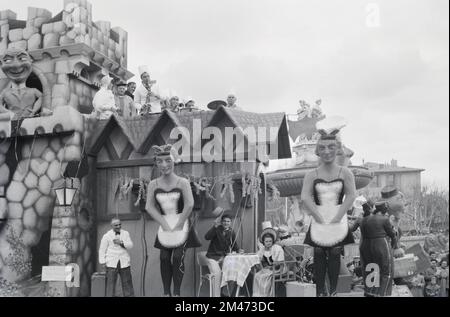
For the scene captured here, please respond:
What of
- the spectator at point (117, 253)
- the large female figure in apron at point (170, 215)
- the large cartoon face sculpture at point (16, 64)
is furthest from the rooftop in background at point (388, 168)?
the large cartoon face sculpture at point (16, 64)

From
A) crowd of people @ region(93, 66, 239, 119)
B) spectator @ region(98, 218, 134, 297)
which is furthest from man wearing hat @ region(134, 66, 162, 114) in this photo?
spectator @ region(98, 218, 134, 297)

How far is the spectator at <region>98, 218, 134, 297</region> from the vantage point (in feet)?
23.2

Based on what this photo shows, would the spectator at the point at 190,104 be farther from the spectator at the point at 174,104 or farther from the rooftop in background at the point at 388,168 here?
the rooftop in background at the point at 388,168

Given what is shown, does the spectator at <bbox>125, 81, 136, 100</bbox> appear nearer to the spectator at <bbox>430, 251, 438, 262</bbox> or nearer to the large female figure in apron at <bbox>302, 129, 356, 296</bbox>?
the large female figure in apron at <bbox>302, 129, 356, 296</bbox>

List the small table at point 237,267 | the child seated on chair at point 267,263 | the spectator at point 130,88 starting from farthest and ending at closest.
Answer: the spectator at point 130,88 → the child seated on chair at point 267,263 → the small table at point 237,267

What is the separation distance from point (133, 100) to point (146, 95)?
23cm

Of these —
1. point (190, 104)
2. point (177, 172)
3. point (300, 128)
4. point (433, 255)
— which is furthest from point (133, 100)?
point (433, 255)

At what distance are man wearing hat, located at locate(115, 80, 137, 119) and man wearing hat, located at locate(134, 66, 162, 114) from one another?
18cm

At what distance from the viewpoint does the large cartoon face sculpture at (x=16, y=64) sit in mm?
8180

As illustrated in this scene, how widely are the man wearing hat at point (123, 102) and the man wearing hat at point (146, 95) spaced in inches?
7.1
